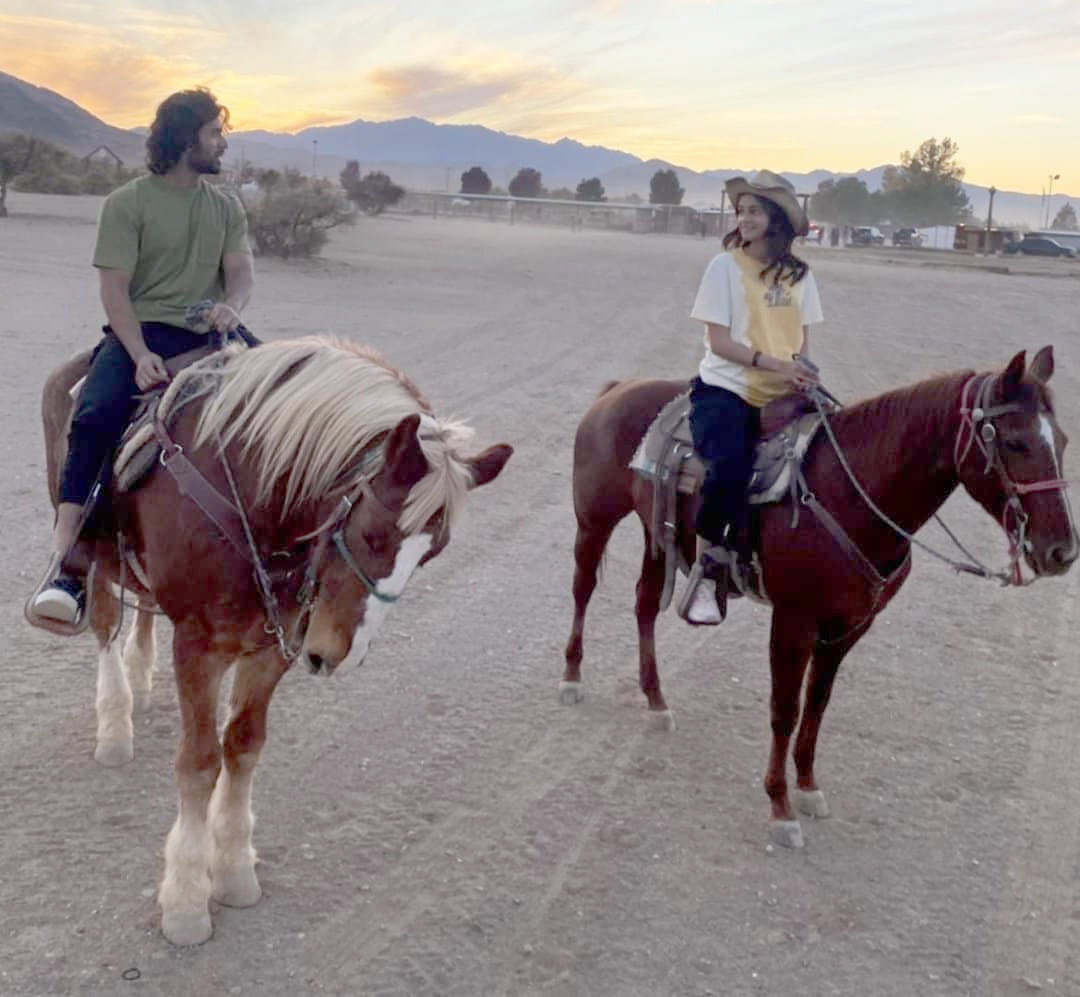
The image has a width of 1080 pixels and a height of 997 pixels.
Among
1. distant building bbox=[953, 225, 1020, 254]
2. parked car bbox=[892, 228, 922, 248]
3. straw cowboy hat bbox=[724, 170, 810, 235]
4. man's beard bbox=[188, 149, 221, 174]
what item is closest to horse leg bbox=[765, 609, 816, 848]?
straw cowboy hat bbox=[724, 170, 810, 235]

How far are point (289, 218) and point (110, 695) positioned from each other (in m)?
24.5

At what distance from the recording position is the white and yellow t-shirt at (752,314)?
4.63 meters

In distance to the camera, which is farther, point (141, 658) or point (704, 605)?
point (141, 658)

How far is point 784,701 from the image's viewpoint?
4457 mm

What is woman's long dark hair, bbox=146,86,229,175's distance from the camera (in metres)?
3.87

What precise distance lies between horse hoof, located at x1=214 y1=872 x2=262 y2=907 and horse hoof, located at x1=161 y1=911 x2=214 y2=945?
0.21m

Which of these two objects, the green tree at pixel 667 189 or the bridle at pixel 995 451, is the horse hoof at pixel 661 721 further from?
the green tree at pixel 667 189

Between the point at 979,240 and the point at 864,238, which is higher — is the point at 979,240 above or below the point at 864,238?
below

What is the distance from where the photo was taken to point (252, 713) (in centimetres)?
382

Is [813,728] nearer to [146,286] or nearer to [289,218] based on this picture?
[146,286]

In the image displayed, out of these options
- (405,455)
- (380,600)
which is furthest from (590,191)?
(380,600)

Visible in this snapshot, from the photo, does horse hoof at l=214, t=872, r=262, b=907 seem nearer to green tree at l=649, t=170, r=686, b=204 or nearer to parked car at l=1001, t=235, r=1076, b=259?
parked car at l=1001, t=235, r=1076, b=259

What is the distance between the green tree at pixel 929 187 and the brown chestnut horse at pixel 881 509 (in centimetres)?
11242

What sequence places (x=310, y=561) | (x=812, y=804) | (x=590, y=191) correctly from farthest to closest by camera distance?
(x=590, y=191)
(x=812, y=804)
(x=310, y=561)
